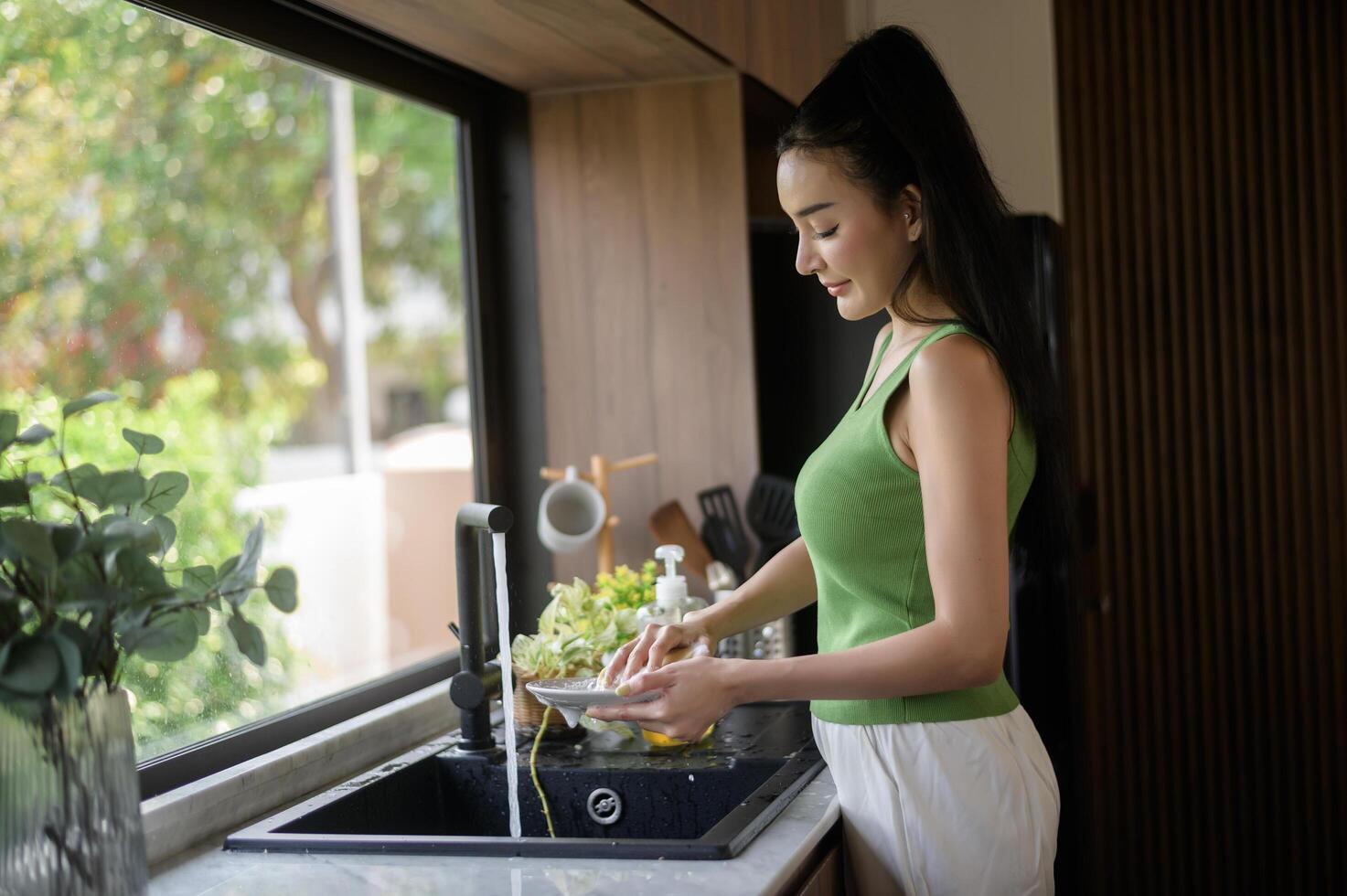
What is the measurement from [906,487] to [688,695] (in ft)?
A: 0.96

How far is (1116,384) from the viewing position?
3068 millimetres

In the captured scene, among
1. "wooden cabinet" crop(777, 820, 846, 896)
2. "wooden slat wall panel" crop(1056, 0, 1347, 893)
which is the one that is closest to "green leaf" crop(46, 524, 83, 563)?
"wooden cabinet" crop(777, 820, 846, 896)

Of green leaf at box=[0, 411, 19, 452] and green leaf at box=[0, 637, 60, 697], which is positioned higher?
green leaf at box=[0, 411, 19, 452]

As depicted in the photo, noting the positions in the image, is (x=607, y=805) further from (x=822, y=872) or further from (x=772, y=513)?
(x=772, y=513)

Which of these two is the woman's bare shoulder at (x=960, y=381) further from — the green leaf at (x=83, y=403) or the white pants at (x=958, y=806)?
the green leaf at (x=83, y=403)

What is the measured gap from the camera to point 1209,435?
3.04 meters

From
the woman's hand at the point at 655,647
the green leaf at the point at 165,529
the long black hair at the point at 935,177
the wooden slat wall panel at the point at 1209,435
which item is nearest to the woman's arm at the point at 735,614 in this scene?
the woman's hand at the point at 655,647

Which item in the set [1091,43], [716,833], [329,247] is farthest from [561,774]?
[329,247]

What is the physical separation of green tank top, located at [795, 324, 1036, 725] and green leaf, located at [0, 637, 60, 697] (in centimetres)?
71

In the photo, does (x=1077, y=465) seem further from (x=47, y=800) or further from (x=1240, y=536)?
(x=47, y=800)

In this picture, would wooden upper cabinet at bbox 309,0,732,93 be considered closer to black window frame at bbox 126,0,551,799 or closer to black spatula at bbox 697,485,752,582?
black window frame at bbox 126,0,551,799

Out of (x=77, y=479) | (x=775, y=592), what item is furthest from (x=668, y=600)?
(x=77, y=479)

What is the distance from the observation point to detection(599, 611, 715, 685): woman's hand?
1.35 metres

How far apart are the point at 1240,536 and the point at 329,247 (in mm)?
6120
